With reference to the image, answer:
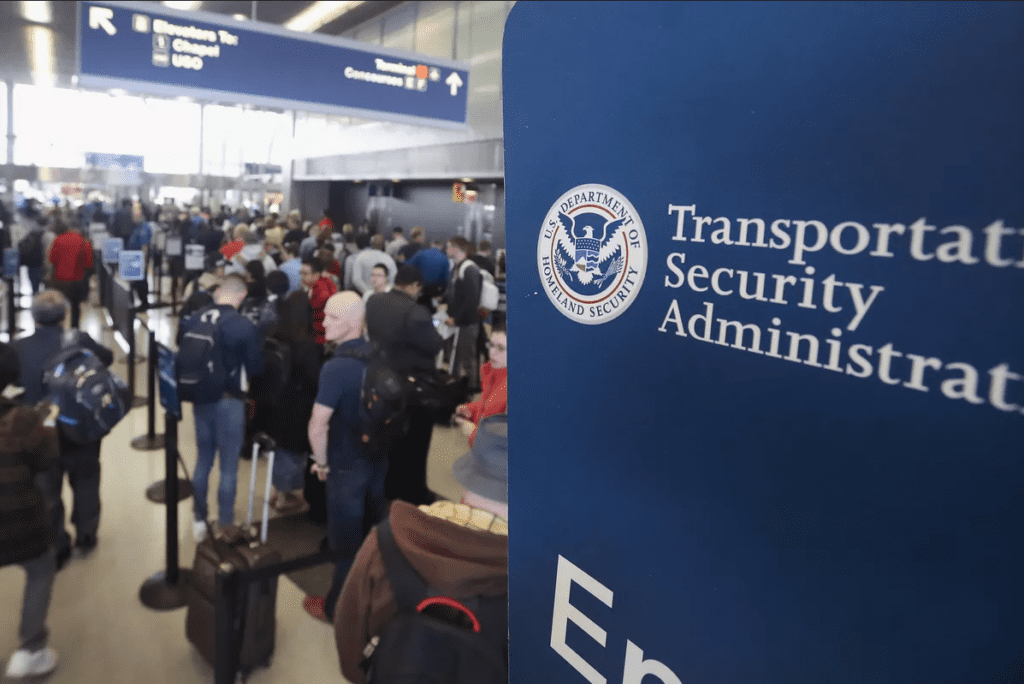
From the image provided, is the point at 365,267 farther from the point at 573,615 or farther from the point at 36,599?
the point at 573,615

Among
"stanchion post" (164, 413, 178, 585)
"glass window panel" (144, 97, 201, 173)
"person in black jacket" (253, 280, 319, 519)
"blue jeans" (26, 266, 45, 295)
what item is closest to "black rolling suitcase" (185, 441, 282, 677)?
"stanchion post" (164, 413, 178, 585)

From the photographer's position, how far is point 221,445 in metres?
4.45

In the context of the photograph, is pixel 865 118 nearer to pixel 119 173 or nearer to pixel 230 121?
pixel 119 173

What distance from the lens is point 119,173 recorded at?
1988 centimetres

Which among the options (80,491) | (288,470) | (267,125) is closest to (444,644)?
(80,491)

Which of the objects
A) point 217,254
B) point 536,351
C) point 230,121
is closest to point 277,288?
point 536,351

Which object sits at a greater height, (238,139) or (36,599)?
(238,139)

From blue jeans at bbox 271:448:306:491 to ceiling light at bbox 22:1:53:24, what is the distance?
23.2 ft

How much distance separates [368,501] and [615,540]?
10.8 feet

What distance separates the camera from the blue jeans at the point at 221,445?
4.40m

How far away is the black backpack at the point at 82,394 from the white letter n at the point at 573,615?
342cm

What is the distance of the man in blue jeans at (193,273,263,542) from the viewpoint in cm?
424

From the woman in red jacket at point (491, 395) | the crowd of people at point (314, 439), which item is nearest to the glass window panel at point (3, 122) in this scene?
the crowd of people at point (314, 439)

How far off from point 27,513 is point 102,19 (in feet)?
14.0
